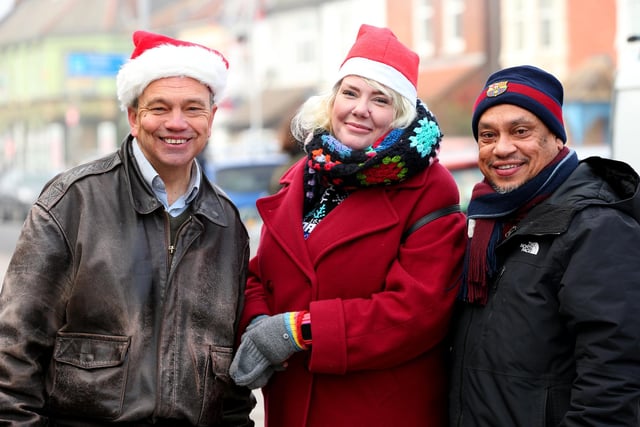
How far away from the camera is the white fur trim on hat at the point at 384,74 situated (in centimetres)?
298

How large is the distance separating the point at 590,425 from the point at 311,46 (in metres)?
28.8

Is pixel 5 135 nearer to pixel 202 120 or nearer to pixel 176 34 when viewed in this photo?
pixel 176 34

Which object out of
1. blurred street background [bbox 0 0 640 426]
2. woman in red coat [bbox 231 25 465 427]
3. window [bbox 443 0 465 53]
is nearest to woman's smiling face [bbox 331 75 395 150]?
woman in red coat [bbox 231 25 465 427]

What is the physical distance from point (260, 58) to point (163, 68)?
30.4 meters

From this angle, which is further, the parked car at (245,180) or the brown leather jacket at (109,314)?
the parked car at (245,180)

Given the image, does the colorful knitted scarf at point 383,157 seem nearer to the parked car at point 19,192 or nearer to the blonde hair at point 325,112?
the blonde hair at point 325,112

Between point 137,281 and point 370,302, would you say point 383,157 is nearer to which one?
point 370,302

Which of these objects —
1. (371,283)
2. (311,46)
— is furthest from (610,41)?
(371,283)

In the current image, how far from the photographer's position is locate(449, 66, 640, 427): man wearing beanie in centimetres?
237

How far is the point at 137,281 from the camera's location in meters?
2.72

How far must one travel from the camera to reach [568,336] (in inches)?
98.2

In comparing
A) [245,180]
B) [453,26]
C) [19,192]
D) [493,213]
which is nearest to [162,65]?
[493,213]

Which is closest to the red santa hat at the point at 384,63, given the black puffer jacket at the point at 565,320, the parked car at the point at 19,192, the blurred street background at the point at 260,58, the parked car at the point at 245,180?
the black puffer jacket at the point at 565,320

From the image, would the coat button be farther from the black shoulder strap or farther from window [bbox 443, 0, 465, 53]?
window [bbox 443, 0, 465, 53]
